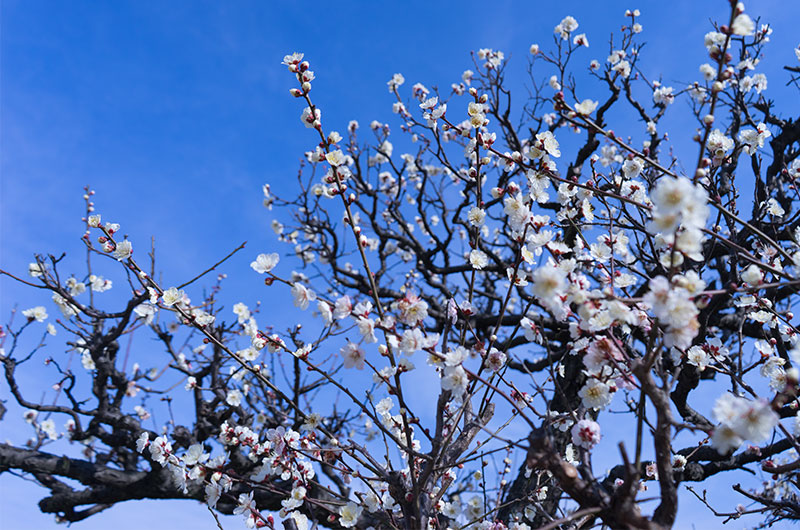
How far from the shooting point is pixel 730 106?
16.3ft

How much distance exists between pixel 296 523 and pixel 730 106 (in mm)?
5169

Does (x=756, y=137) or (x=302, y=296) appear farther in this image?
(x=756, y=137)

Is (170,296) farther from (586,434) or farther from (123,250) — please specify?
(586,434)

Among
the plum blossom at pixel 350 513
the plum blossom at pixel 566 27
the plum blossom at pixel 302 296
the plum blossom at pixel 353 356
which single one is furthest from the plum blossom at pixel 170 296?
the plum blossom at pixel 566 27

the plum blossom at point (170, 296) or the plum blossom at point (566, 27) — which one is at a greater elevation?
the plum blossom at point (566, 27)

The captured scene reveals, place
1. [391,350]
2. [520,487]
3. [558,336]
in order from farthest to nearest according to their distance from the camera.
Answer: [558,336], [520,487], [391,350]

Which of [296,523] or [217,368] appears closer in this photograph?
[296,523]

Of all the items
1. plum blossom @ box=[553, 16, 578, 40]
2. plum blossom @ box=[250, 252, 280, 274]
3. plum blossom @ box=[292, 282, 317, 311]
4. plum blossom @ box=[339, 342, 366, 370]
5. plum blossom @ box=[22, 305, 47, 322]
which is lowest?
plum blossom @ box=[339, 342, 366, 370]

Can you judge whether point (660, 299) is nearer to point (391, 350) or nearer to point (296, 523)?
point (391, 350)

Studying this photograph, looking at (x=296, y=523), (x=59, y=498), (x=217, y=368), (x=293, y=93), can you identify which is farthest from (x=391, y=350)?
(x=59, y=498)

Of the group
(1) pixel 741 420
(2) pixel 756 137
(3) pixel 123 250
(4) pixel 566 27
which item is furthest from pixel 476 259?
(4) pixel 566 27

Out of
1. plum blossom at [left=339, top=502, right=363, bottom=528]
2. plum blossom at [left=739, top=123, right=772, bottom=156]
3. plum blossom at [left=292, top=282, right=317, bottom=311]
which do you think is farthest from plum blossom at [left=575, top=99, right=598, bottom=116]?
plum blossom at [left=339, top=502, right=363, bottom=528]

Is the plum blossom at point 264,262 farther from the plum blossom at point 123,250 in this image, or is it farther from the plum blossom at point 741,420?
the plum blossom at point 741,420

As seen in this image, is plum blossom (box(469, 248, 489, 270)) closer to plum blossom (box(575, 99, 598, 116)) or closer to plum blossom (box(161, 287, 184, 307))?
plum blossom (box(575, 99, 598, 116))
